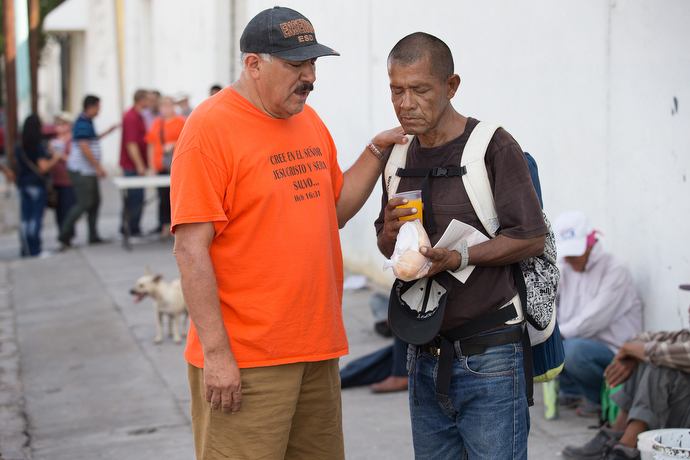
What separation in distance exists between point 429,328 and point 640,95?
8.30 feet

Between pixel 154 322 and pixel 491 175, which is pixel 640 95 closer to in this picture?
pixel 491 175

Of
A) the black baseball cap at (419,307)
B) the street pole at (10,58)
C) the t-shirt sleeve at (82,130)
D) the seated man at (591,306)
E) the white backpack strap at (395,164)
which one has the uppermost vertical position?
the street pole at (10,58)

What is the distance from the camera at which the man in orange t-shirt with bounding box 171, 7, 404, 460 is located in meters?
2.24

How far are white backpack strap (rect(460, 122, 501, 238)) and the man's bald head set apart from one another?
0.23m

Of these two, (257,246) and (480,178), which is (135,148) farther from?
(480,178)

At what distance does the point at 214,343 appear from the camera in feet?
7.39

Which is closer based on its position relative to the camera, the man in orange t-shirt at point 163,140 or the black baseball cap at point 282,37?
the black baseball cap at point 282,37

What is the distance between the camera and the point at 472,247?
215 cm

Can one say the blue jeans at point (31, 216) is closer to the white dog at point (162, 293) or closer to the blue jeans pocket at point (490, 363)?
the white dog at point (162, 293)

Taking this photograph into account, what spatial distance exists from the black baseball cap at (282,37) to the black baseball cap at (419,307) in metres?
0.80

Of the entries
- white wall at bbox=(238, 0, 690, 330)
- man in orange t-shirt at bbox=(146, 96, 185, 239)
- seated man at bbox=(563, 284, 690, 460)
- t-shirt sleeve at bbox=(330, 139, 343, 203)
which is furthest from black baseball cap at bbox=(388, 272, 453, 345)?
man in orange t-shirt at bbox=(146, 96, 185, 239)

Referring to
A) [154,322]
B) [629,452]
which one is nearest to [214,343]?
[629,452]

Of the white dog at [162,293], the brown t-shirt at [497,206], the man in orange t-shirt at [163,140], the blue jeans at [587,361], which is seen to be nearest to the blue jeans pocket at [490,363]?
the brown t-shirt at [497,206]

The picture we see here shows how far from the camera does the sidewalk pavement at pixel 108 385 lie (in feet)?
13.4
